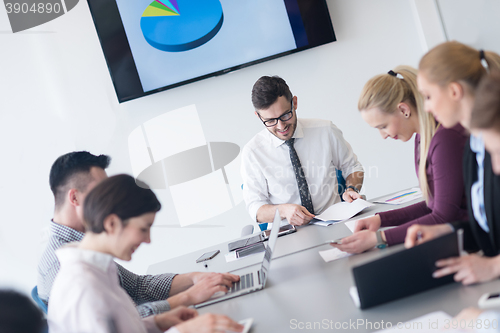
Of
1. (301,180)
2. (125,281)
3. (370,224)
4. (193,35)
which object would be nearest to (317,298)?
(370,224)

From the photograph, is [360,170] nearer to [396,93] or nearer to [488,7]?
[396,93]

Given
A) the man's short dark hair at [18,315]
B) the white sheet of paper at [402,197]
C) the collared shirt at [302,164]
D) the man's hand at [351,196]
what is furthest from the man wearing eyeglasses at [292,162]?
the man's short dark hair at [18,315]

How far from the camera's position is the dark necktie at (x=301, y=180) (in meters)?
2.53

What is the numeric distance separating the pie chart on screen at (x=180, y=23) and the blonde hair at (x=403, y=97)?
1881 mm

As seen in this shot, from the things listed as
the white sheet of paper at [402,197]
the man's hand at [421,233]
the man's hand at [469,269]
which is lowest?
the white sheet of paper at [402,197]

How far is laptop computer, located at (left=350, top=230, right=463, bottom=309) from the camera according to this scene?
3.16 ft

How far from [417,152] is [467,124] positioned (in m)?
0.57

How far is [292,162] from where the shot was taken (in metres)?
2.60

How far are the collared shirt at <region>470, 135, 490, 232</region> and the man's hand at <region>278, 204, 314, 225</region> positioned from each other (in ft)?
3.34

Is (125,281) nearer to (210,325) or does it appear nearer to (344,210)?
(210,325)

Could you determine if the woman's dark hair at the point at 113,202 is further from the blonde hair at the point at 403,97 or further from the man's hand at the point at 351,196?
the man's hand at the point at 351,196

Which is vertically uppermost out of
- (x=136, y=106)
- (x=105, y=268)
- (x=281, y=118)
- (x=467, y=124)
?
(x=136, y=106)

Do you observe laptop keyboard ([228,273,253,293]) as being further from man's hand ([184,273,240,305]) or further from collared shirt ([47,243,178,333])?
Result: collared shirt ([47,243,178,333])

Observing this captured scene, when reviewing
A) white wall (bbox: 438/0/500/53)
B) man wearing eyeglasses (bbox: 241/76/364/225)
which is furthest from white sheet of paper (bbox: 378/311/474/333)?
white wall (bbox: 438/0/500/53)
